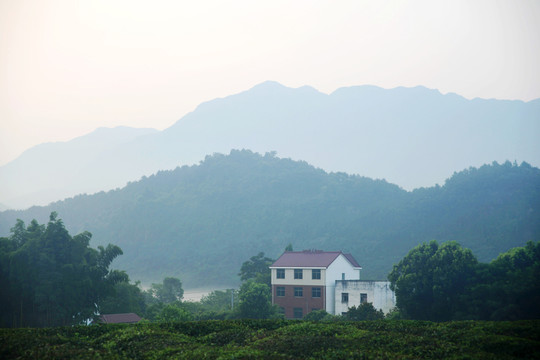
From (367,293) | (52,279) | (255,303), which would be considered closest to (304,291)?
(367,293)

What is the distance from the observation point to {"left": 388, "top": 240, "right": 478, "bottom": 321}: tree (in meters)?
34.2

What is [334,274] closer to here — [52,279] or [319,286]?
[319,286]

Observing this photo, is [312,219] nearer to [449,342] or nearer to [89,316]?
[89,316]

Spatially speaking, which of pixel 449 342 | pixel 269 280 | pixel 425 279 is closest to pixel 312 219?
pixel 269 280

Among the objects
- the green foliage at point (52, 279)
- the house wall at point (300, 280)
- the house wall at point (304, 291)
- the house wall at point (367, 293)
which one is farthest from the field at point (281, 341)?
the house wall at point (304, 291)

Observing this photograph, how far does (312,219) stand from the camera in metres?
115

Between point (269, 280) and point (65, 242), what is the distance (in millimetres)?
23569

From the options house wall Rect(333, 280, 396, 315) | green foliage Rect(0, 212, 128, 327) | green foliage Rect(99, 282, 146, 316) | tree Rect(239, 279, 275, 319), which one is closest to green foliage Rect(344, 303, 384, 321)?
tree Rect(239, 279, 275, 319)

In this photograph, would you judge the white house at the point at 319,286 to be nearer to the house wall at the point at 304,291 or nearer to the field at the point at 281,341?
Answer: the house wall at the point at 304,291

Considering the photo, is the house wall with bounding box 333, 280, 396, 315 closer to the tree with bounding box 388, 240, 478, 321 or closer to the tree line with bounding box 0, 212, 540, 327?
the tree line with bounding box 0, 212, 540, 327

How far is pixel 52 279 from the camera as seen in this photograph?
111ft

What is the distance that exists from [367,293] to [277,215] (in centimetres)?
7177

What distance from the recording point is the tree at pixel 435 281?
34.2m

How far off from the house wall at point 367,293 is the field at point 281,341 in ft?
97.6
